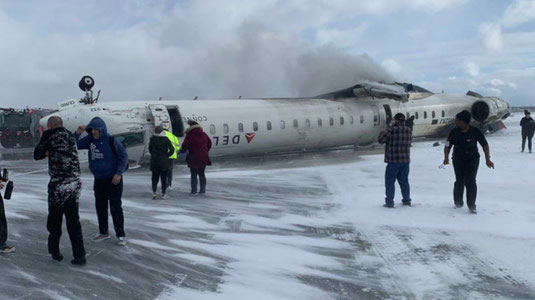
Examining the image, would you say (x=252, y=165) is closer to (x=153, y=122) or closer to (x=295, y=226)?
(x=153, y=122)

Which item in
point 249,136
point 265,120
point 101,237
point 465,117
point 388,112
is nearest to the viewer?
point 101,237

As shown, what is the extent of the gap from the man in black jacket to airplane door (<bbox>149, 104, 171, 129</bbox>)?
981 centimetres

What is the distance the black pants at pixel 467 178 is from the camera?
25.8ft

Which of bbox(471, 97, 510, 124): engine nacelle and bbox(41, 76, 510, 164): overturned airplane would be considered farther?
bbox(471, 97, 510, 124): engine nacelle

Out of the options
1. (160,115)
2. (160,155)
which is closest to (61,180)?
(160,155)

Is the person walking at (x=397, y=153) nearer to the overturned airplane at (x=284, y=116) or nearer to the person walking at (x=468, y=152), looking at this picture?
the person walking at (x=468, y=152)

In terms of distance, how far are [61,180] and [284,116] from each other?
13407 mm

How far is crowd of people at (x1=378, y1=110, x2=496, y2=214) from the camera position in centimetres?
790

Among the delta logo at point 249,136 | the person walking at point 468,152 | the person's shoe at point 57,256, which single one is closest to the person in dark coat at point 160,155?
the person's shoe at point 57,256

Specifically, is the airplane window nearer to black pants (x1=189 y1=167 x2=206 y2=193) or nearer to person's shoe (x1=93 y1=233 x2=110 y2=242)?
black pants (x1=189 y1=167 x2=206 y2=193)

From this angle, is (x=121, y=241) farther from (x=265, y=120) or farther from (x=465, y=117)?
(x=265, y=120)

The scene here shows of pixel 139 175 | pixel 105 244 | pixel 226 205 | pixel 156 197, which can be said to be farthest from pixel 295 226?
pixel 139 175

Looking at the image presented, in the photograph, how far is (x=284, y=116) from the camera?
18203 millimetres

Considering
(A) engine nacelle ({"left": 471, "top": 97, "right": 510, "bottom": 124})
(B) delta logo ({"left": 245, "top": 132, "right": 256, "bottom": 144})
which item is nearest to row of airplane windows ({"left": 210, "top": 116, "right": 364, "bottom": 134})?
(B) delta logo ({"left": 245, "top": 132, "right": 256, "bottom": 144})
